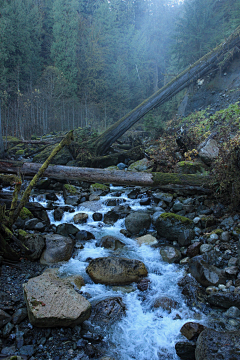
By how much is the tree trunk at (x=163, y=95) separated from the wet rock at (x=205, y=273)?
8164mm

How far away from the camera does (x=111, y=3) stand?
39406mm

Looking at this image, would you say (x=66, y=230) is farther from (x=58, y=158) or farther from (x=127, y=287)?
(x=58, y=158)

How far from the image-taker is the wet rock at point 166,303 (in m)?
3.76

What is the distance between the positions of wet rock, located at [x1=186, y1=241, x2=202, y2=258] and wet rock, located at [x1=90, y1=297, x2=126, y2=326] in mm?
1892

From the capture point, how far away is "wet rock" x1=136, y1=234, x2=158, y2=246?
19.0 feet

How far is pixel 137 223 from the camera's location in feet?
21.1

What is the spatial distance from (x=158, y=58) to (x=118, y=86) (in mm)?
8623

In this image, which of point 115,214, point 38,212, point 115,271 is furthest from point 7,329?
point 115,214

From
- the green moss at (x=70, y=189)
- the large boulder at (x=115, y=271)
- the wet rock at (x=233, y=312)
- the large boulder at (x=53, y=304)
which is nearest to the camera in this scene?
the large boulder at (x=53, y=304)

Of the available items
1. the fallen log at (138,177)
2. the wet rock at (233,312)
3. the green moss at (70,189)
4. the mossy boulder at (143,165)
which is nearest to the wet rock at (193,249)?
the wet rock at (233,312)

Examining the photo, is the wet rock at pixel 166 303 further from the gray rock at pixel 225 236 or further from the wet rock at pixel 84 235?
the wet rock at pixel 84 235

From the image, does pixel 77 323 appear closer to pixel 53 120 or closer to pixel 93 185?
pixel 93 185

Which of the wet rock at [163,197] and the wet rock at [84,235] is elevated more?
the wet rock at [163,197]

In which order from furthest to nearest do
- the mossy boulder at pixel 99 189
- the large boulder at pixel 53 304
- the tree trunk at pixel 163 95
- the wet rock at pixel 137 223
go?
the tree trunk at pixel 163 95, the mossy boulder at pixel 99 189, the wet rock at pixel 137 223, the large boulder at pixel 53 304
